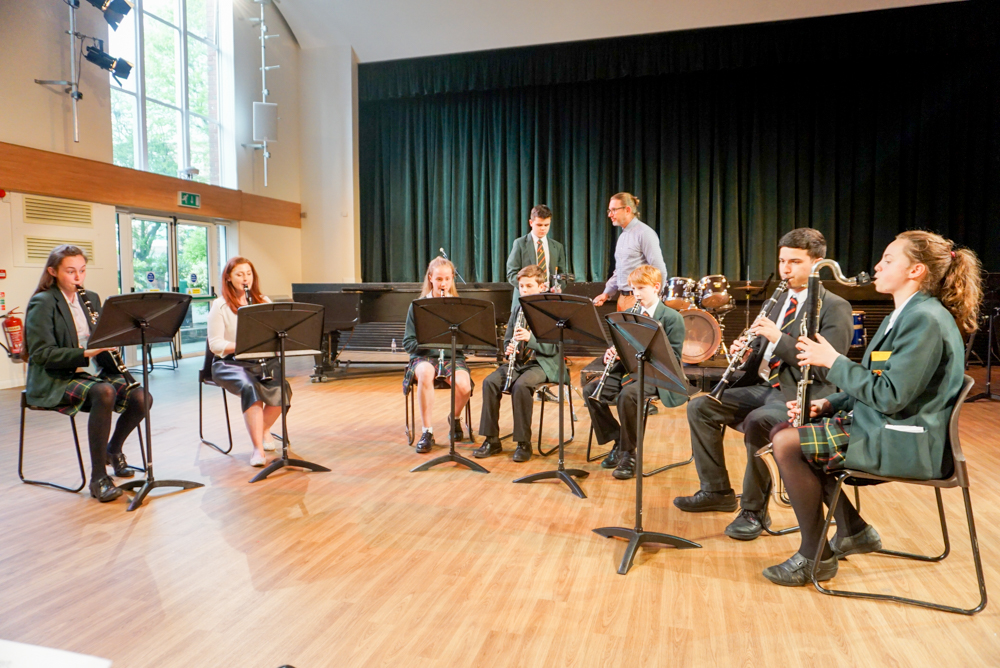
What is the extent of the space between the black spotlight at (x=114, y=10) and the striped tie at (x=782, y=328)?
751 centimetres

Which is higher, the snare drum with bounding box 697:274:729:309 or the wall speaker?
the wall speaker

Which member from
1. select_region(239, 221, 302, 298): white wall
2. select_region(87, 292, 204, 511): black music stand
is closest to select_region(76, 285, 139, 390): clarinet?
select_region(87, 292, 204, 511): black music stand

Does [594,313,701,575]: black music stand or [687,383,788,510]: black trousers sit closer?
[594,313,701,575]: black music stand

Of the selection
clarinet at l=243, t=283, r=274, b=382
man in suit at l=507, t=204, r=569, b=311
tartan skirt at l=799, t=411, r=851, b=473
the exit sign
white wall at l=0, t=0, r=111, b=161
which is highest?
white wall at l=0, t=0, r=111, b=161

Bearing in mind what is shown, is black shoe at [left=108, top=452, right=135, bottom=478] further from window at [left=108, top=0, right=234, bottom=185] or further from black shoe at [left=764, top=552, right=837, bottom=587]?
window at [left=108, top=0, right=234, bottom=185]

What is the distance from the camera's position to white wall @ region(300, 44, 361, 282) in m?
10.4

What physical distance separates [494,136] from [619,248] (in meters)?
5.74

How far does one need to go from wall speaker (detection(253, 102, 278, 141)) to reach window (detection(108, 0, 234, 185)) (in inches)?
18.7

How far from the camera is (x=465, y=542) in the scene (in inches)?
112

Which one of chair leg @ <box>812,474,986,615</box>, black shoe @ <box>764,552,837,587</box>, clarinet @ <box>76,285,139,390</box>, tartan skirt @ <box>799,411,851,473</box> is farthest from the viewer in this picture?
clarinet @ <box>76,285,139,390</box>

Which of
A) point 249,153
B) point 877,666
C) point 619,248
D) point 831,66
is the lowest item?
point 877,666

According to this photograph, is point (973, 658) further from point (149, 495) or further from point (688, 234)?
point (688, 234)

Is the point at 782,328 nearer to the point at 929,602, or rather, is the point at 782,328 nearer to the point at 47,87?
the point at 929,602

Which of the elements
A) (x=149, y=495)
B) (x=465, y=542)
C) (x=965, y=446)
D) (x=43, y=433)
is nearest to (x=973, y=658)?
(x=465, y=542)
